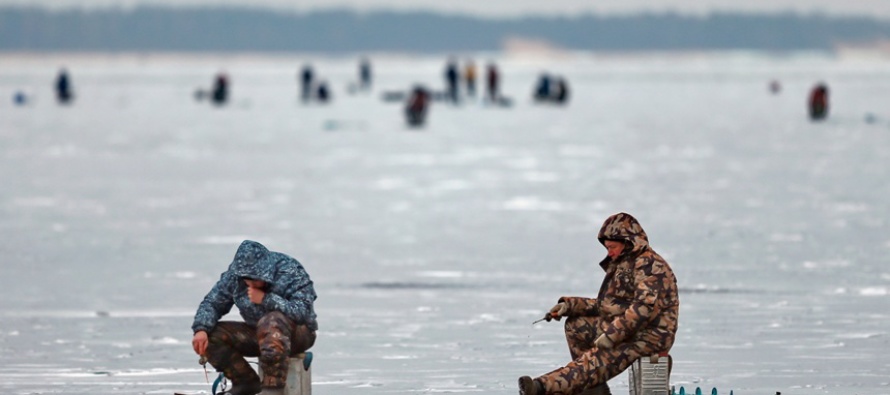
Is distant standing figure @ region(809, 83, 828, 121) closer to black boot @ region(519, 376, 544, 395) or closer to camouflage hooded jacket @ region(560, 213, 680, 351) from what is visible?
camouflage hooded jacket @ region(560, 213, 680, 351)

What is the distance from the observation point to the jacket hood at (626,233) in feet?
18.7

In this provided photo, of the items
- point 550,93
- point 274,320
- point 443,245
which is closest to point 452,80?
point 550,93

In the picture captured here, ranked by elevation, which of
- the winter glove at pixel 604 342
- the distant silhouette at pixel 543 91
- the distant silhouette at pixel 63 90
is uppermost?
the distant silhouette at pixel 63 90

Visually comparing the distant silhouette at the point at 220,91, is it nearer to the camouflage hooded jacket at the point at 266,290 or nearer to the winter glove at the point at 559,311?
the camouflage hooded jacket at the point at 266,290

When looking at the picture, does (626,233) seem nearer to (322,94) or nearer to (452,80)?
(452,80)

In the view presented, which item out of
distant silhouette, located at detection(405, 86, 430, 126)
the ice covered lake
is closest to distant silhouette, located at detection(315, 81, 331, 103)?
distant silhouette, located at detection(405, 86, 430, 126)

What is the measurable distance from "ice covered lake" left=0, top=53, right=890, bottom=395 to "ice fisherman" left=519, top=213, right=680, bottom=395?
2.72 ft

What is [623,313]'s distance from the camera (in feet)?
19.1

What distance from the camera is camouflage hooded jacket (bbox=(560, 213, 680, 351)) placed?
5.73 m

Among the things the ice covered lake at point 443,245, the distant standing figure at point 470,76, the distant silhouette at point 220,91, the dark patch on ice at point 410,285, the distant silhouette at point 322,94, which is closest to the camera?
the ice covered lake at point 443,245

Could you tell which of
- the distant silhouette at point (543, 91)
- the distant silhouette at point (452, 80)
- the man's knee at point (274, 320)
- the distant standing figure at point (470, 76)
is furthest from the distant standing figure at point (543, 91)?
the man's knee at point (274, 320)

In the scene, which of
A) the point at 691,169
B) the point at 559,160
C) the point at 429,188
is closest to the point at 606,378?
the point at 429,188

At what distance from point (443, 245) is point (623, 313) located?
718 cm

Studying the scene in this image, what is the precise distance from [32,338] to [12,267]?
3504 mm
